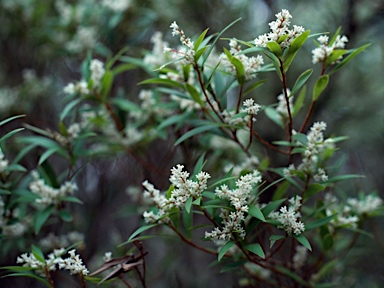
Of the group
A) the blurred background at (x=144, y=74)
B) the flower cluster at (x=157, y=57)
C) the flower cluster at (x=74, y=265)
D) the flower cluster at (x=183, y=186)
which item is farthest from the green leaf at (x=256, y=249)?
the blurred background at (x=144, y=74)

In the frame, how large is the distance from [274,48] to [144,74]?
1297 mm

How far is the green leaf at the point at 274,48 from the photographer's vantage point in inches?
30.3

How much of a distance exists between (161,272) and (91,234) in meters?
0.35

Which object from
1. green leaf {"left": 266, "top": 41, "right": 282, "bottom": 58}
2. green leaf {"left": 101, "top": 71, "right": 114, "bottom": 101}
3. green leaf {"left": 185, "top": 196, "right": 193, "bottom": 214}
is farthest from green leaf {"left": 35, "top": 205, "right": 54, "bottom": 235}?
green leaf {"left": 266, "top": 41, "right": 282, "bottom": 58}

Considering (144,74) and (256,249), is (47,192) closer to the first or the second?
(256,249)

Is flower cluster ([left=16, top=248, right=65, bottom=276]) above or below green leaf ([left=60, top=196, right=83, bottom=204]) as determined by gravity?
below

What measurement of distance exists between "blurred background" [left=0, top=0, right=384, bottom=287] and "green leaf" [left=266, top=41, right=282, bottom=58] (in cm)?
84

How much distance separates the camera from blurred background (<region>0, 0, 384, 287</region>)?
1.72 m

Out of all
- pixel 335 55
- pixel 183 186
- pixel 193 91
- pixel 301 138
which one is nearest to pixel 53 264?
pixel 183 186

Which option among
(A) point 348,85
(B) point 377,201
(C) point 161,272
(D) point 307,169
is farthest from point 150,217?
(A) point 348,85

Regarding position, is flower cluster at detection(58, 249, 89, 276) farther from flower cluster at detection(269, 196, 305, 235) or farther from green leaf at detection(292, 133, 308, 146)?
green leaf at detection(292, 133, 308, 146)

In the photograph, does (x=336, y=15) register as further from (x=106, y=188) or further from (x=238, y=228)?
(x=238, y=228)

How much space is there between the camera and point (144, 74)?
79.4 inches

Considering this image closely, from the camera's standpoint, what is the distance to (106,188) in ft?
6.51
